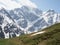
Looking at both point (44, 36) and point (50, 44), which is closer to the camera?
point (50, 44)

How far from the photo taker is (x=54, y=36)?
105m

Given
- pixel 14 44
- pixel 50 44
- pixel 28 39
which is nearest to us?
pixel 50 44

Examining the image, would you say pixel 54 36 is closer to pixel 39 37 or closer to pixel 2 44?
pixel 39 37

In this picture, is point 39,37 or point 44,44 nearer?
Result: point 44,44

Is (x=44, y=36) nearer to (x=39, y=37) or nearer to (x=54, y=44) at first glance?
(x=39, y=37)

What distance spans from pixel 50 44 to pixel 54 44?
73.2 inches

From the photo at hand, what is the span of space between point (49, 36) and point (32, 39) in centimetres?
841

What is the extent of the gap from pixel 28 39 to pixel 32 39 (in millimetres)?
1951

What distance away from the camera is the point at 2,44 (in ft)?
338

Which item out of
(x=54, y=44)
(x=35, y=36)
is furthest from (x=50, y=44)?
(x=35, y=36)

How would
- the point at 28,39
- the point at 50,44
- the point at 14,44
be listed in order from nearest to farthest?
the point at 50,44, the point at 14,44, the point at 28,39

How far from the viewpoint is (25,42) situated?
10388 cm

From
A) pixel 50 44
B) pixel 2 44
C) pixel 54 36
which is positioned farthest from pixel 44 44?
pixel 2 44

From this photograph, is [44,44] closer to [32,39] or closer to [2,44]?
[32,39]
